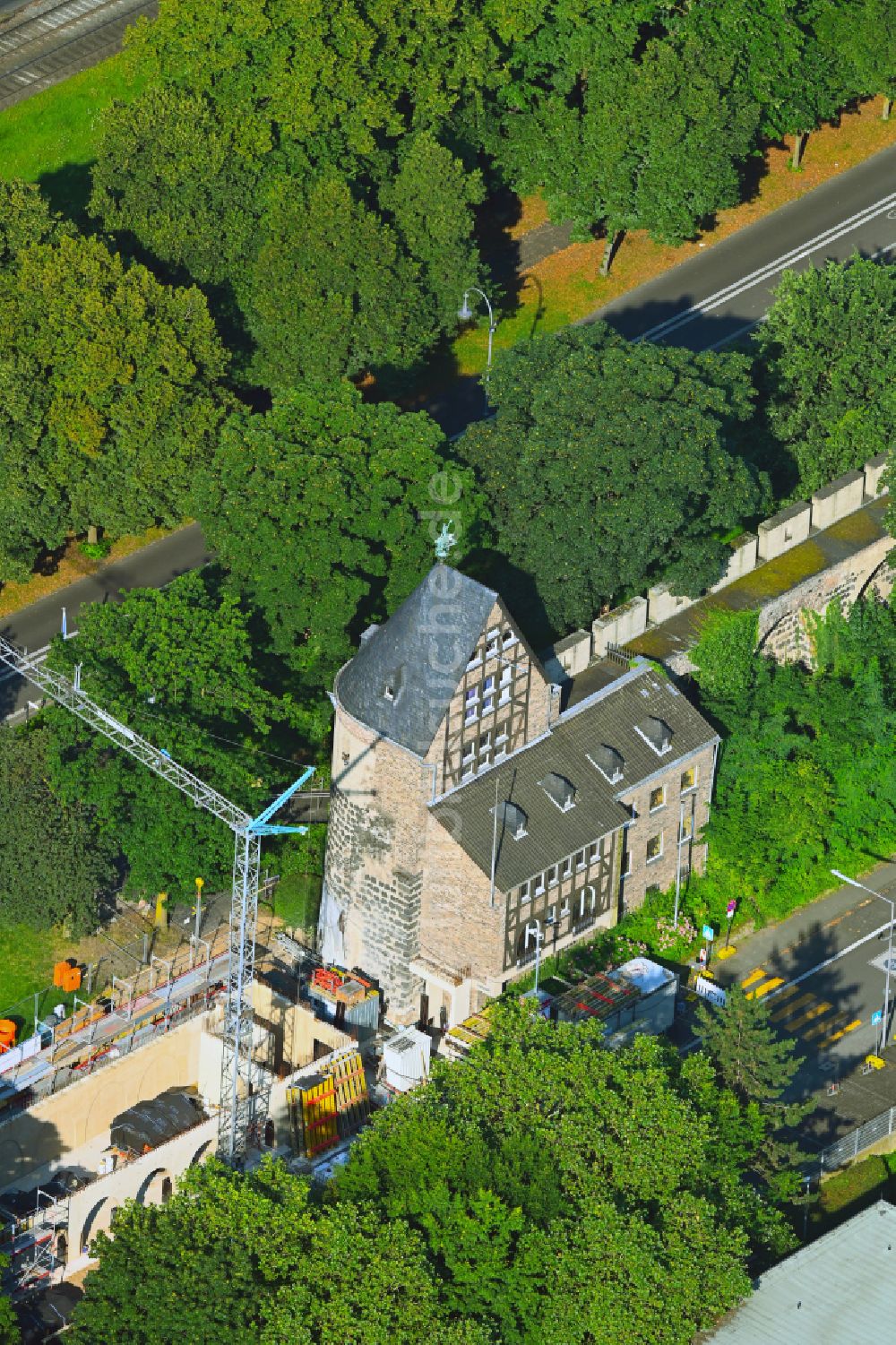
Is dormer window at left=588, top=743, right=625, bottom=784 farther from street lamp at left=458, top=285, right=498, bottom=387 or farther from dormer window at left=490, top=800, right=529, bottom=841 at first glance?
street lamp at left=458, top=285, right=498, bottom=387

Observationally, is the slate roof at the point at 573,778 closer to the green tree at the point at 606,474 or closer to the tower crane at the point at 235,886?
the green tree at the point at 606,474

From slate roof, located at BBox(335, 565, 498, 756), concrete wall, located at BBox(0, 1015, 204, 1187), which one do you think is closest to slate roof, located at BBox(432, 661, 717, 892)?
slate roof, located at BBox(335, 565, 498, 756)

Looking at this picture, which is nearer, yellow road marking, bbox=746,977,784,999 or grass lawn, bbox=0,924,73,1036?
yellow road marking, bbox=746,977,784,999

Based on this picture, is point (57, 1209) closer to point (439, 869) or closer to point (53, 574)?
point (439, 869)

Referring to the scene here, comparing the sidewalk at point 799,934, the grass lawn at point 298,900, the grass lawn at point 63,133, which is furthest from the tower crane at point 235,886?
the grass lawn at point 63,133

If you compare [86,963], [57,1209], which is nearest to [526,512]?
[86,963]

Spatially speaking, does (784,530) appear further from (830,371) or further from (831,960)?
(831,960)
